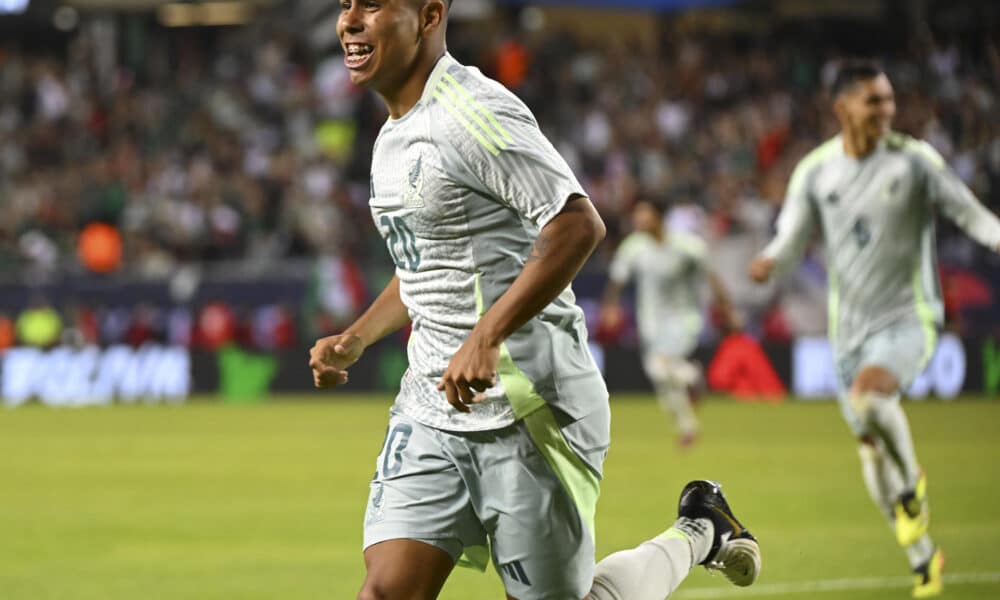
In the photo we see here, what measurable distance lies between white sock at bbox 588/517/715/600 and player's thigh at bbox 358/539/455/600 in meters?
0.54

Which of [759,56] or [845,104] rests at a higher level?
[845,104]

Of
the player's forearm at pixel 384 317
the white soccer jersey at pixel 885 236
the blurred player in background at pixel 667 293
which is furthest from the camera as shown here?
the blurred player in background at pixel 667 293

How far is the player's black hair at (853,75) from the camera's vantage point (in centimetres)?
846

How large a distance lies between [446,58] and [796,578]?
15.3 ft

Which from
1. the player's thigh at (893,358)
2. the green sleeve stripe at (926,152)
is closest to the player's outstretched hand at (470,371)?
the player's thigh at (893,358)

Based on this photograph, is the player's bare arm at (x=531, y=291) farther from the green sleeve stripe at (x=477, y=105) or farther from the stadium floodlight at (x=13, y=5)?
the stadium floodlight at (x=13, y=5)

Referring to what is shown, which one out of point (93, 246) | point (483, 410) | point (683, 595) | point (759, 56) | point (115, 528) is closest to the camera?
point (483, 410)

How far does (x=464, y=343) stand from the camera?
450 cm

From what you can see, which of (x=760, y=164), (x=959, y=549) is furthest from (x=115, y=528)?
(x=760, y=164)

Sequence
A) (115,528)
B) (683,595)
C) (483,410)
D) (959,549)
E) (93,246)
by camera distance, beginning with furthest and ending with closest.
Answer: (93,246) → (115,528) → (959,549) → (683,595) → (483,410)

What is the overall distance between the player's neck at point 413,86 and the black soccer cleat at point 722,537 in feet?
6.13

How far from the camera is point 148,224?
88.9 ft

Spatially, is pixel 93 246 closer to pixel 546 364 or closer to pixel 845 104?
pixel 845 104

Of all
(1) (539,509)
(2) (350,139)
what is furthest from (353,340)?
(2) (350,139)
